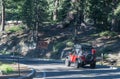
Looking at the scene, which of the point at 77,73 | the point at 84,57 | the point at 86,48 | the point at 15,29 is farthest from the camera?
the point at 15,29

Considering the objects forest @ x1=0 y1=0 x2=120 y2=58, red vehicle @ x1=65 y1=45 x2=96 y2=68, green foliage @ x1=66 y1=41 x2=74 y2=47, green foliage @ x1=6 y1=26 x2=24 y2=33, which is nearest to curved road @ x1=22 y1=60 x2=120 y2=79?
red vehicle @ x1=65 y1=45 x2=96 y2=68

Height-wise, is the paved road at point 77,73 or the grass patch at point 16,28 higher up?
the grass patch at point 16,28

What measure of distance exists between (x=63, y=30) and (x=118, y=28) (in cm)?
961

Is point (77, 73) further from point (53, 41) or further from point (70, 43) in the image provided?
point (53, 41)

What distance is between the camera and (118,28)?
5666 centimetres

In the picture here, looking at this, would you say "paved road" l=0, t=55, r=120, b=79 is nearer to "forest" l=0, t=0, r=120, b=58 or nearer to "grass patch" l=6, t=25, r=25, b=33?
"forest" l=0, t=0, r=120, b=58

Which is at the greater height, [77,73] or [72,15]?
[72,15]

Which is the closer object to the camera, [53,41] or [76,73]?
[76,73]

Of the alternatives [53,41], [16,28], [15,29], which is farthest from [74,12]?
[16,28]

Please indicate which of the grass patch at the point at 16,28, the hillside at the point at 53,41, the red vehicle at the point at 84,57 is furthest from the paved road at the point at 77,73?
the grass patch at the point at 16,28

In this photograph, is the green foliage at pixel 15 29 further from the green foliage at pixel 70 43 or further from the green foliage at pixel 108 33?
the green foliage at pixel 108 33

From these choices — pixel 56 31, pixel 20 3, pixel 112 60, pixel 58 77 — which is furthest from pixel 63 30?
pixel 58 77

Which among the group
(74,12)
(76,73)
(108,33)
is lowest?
(76,73)

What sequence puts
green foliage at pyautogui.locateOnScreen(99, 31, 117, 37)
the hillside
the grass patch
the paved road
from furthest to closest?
the grass patch, green foliage at pyautogui.locateOnScreen(99, 31, 117, 37), the hillside, the paved road
